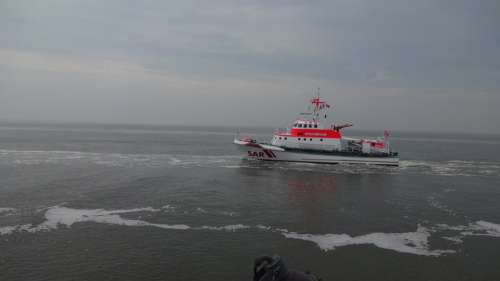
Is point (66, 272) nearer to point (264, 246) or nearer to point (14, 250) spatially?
point (14, 250)

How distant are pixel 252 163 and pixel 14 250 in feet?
131

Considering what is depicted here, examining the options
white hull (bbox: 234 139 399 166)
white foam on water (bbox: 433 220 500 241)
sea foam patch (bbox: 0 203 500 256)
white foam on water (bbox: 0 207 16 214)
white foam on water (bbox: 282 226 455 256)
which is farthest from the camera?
white hull (bbox: 234 139 399 166)

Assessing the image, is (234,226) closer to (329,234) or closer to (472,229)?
(329,234)

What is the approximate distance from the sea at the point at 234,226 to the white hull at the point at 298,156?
15.1m

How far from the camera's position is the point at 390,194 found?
1380 inches

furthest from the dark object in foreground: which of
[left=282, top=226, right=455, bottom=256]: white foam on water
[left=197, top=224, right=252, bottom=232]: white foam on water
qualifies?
[left=197, top=224, right=252, bottom=232]: white foam on water

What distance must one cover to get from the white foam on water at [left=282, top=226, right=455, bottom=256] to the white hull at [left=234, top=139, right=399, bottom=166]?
3474cm

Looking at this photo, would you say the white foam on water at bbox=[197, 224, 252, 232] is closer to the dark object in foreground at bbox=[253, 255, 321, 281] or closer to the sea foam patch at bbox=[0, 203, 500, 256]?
the sea foam patch at bbox=[0, 203, 500, 256]

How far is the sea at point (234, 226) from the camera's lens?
16.7m

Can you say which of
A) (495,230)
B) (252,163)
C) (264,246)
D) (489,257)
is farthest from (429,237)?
(252,163)

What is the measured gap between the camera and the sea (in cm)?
1672

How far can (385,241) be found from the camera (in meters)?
20.7

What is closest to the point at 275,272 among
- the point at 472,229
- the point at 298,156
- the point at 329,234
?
the point at 329,234

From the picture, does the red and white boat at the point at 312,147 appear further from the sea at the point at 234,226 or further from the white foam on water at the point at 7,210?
the white foam on water at the point at 7,210
